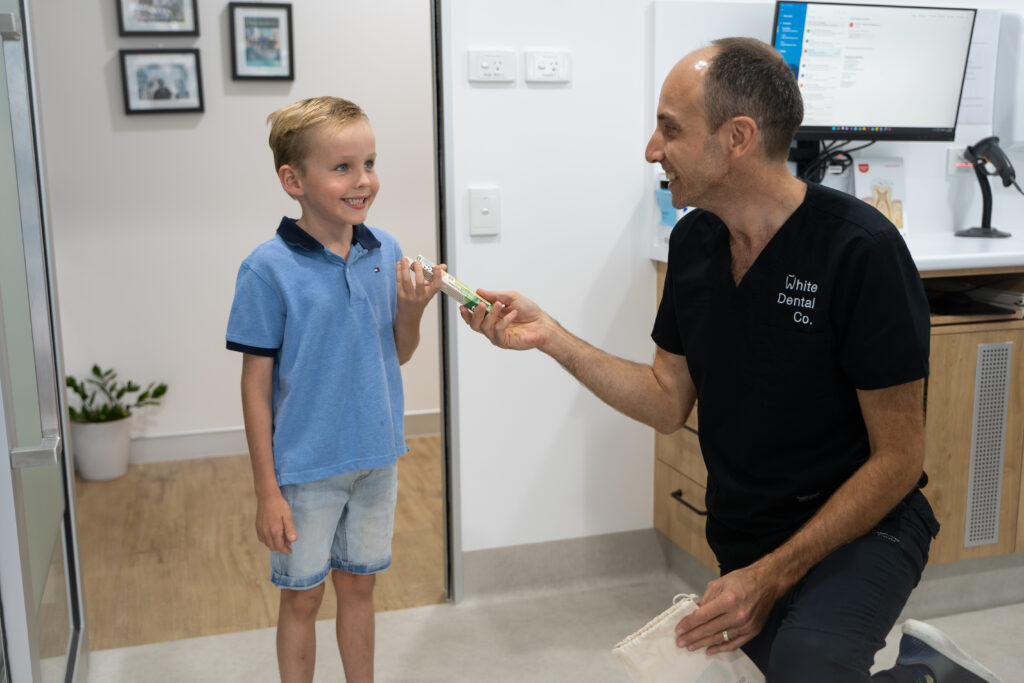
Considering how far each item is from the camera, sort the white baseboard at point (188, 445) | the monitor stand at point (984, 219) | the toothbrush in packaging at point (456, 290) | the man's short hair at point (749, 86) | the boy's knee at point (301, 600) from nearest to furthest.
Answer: the man's short hair at point (749, 86) → the toothbrush in packaging at point (456, 290) → the boy's knee at point (301, 600) → the monitor stand at point (984, 219) → the white baseboard at point (188, 445)

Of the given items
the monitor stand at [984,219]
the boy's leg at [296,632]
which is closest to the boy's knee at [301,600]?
the boy's leg at [296,632]

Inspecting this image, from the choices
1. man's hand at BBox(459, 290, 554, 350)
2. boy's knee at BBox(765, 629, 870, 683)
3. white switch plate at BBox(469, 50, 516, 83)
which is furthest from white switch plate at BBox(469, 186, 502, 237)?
boy's knee at BBox(765, 629, 870, 683)

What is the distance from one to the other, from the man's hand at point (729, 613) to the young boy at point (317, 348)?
64 cm

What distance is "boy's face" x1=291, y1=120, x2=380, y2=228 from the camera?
1656 mm

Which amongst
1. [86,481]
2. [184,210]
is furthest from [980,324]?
[86,481]

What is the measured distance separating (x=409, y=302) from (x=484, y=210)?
733mm

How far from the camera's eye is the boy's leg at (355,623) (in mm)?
1838

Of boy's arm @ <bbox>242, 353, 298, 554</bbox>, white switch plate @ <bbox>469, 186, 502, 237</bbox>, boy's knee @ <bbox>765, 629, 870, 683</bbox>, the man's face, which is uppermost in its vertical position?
the man's face

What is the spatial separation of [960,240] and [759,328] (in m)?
1.54

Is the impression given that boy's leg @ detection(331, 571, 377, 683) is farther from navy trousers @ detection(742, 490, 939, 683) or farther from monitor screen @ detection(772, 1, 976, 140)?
monitor screen @ detection(772, 1, 976, 140)

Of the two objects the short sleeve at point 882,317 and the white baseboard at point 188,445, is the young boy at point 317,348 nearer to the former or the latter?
the short sleeve at point 882,317


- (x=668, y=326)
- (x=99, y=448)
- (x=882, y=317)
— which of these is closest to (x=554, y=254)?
(x=668, y=326)

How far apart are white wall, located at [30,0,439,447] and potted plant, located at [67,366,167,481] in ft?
0.32

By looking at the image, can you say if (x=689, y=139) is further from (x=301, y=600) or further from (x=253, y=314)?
(x=301, y=600)
